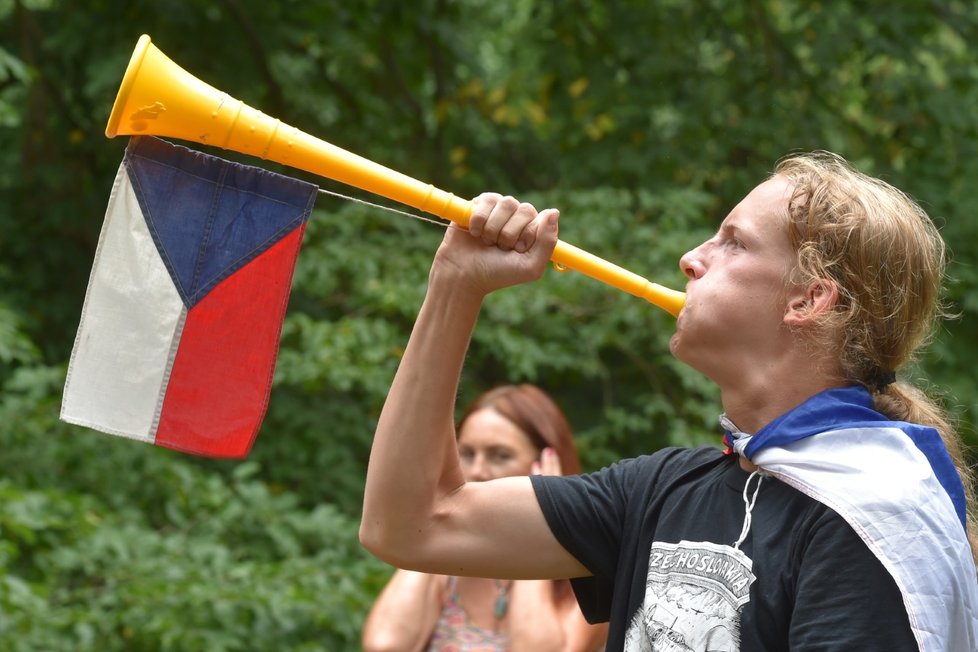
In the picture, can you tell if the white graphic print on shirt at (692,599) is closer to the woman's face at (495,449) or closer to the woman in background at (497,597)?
the woman in background at (497,597)

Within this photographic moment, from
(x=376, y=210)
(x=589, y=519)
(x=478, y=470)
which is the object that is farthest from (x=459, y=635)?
(x=376, y=210)

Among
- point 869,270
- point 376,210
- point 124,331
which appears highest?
point 376,210

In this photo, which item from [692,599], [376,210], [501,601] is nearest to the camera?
[692,599]

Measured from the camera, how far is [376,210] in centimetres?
514

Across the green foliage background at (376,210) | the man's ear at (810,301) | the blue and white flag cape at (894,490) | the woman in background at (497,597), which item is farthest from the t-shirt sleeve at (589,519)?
the green foliage background at (376,210)

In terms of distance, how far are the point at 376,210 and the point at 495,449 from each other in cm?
207

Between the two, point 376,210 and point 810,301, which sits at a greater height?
point 376,210

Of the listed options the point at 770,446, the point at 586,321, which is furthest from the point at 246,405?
the point at 586,321

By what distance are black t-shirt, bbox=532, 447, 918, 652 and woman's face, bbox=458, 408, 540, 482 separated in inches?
54.0

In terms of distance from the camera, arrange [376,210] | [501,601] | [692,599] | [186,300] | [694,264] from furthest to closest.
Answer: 1. [376,210]
2. [501,601]
3. [186,300]
4. [694,264]
5. [692,599]

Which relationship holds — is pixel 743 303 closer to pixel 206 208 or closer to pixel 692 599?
pixel 692 599

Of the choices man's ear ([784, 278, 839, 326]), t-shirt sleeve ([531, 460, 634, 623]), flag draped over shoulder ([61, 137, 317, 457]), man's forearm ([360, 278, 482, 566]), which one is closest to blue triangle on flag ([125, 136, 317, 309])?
flag draped over shoulder ([61, 137, 317, 457])

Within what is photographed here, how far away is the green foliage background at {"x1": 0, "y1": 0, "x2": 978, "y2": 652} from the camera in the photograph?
421cm

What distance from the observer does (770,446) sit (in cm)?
162
